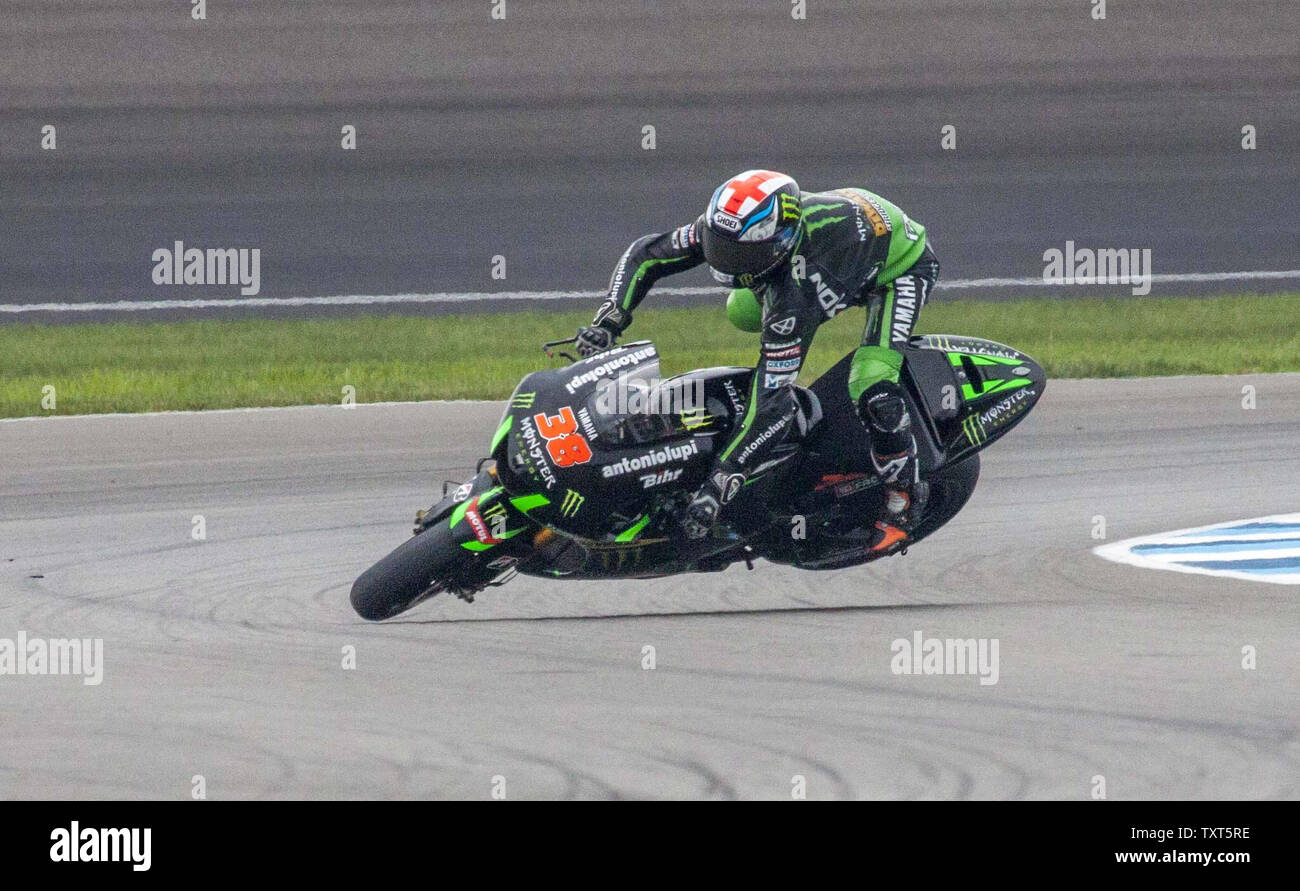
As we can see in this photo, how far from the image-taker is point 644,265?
253 inches

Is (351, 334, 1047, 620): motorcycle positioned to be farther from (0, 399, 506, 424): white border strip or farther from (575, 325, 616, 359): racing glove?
(0, 399, 506, 424): white border strip

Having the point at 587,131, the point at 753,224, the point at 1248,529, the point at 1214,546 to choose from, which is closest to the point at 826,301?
the point at 753,224

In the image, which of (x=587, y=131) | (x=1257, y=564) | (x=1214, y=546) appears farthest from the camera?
(x=587, y=131)

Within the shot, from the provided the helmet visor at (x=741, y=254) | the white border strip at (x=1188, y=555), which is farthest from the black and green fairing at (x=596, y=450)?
the white border strip at (x=1188, y=555)

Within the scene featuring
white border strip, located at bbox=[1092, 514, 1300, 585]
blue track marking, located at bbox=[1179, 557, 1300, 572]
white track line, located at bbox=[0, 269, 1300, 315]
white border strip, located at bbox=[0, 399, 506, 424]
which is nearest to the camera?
white border strip, located at bbox=[1092, 514, 1300, 585]

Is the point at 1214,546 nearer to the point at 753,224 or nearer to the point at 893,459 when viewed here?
the point at 893,459

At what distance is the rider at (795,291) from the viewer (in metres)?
6.11

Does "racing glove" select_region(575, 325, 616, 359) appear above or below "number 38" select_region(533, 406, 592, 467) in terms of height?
above

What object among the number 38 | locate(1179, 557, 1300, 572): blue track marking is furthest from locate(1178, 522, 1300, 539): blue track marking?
the number 38

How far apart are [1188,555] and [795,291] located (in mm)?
2531

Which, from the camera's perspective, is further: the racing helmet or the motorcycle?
the motorcycle

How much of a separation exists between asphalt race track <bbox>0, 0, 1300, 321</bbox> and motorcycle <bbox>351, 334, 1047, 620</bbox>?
925cm

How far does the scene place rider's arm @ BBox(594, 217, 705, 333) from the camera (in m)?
6.37

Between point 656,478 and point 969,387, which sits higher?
point 969,387
